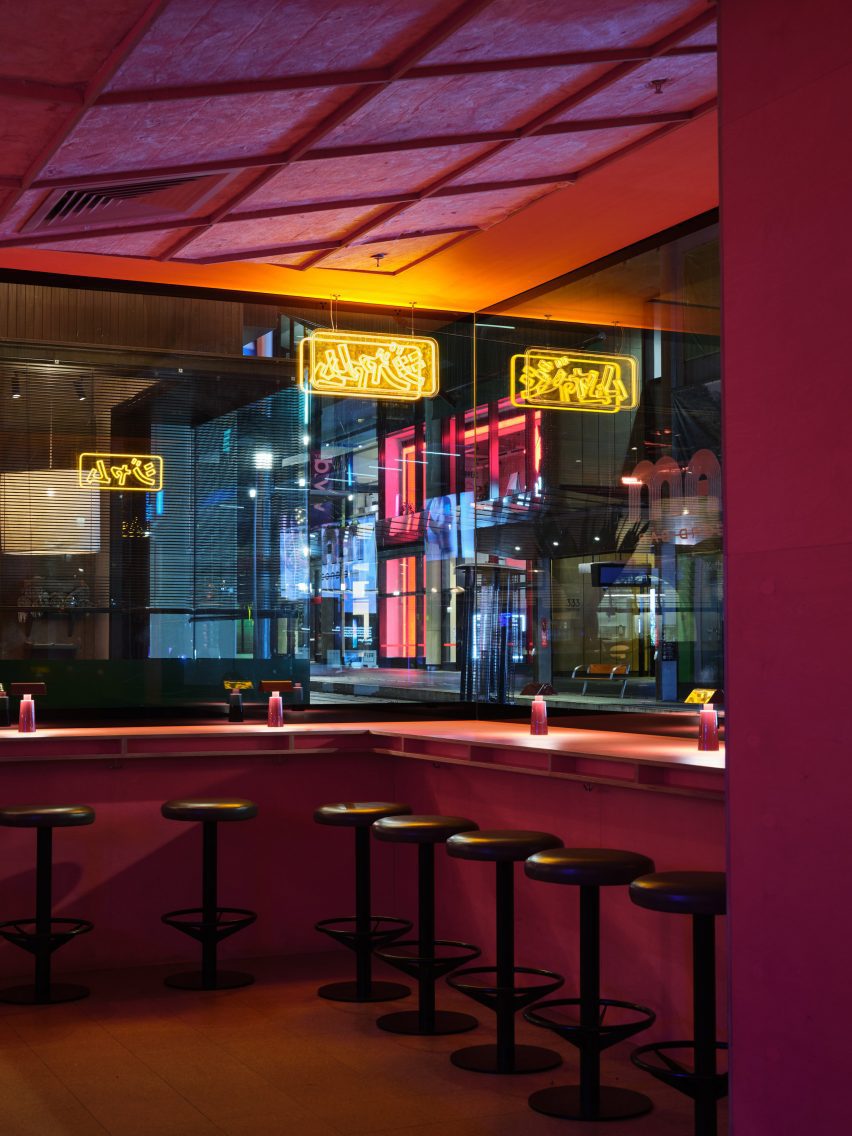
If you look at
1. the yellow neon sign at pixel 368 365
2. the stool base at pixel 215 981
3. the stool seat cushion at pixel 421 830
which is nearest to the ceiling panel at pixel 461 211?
the yellow neon sign at pixel 368 365

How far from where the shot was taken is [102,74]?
399 cm

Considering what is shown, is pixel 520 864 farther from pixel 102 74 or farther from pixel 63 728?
pixel 102 74

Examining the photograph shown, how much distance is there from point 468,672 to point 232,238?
2934mm

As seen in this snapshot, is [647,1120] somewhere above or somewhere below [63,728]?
below

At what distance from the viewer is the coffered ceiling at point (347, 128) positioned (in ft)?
12.4

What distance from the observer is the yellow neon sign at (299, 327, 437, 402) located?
677 centimetres

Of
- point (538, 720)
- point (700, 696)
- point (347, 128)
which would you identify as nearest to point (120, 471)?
point (538, 720)

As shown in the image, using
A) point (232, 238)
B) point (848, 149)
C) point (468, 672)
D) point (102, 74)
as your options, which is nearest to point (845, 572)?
point (848, 149)

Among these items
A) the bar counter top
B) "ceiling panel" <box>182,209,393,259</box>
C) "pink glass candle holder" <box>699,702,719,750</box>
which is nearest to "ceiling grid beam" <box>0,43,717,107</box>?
"ceiling panel" <box>182,209,393,259</box>

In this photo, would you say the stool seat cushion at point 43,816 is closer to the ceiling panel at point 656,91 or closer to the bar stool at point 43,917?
the bar stool at point 43,917

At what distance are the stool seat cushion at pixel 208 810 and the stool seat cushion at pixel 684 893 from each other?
8.50 ft

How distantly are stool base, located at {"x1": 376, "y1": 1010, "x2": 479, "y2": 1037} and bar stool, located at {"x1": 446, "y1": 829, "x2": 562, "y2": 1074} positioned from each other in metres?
0.32

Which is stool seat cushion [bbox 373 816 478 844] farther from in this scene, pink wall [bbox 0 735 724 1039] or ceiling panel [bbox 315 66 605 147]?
ceiling panel [bbox 315 66 605 147]

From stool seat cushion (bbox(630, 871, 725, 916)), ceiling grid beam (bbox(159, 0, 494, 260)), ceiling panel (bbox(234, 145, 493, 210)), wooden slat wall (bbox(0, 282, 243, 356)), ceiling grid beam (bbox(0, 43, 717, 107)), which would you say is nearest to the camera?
ceiling grid beam (bbox(159, 0, 494, 260))
